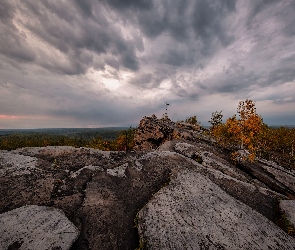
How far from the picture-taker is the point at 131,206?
861 cm

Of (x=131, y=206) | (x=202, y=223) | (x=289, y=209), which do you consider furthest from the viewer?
(x=289, y=209)

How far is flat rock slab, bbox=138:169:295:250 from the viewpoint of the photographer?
22.3 ft

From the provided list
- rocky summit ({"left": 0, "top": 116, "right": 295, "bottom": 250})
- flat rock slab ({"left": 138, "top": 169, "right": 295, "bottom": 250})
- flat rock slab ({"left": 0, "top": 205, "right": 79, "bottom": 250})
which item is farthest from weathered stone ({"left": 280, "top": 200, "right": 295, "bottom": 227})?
flat rock slab ({"left": 0, "top": 205, "right": 79, "bottom": 250})

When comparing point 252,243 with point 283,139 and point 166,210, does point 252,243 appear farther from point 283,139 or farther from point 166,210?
point 283,139

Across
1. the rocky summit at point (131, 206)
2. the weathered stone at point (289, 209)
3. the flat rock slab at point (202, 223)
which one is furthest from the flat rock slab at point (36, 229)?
the weathered stone at point (289, 209)

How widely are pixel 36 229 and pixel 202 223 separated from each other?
21.5ft

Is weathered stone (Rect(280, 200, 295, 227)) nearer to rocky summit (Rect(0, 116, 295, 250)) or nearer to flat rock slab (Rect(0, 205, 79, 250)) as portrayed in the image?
rocky summit (Rect(0, 116, 295, 250))

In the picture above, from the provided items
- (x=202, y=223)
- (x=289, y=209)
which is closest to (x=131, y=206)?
(x=202, y=223)

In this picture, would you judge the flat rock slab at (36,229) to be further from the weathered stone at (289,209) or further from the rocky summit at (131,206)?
the weathered stone at (289,209)

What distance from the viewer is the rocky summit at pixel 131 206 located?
22.0ft

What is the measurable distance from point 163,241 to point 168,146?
38.6 feet

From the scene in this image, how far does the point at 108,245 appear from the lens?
6.71 meters

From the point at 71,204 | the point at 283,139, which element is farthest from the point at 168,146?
the point at 283,139

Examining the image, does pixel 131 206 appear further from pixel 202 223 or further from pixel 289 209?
pixel 289 209
